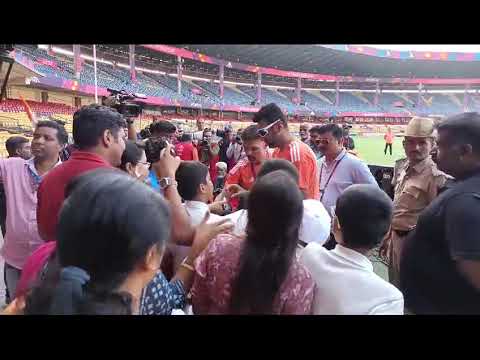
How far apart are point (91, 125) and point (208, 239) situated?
912 millimetres

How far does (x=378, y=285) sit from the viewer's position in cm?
118

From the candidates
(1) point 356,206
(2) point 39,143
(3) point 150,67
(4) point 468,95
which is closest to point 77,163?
(2) point 39,143

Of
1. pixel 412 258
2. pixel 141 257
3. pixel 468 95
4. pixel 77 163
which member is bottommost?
pixel 412 258

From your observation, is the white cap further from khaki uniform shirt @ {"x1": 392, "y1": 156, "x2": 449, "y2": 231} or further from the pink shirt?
khaki uniform shirt @ {"x1": 392, "y1": 156, "x2": 449, "y2": 231}

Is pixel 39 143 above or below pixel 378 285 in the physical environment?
above

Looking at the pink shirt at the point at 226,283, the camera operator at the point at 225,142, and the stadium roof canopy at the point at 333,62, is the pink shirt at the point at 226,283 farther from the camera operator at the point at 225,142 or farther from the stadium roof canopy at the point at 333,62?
the stadium roof canopy at the point at 333,62

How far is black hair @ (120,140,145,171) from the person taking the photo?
2305 millimetres

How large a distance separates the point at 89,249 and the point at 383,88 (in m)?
51.4

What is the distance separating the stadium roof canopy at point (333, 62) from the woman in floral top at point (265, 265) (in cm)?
3185

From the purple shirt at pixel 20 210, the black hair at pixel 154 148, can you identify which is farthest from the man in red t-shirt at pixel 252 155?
the purple shirt at pixel 20 210

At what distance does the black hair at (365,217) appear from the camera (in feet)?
4.33

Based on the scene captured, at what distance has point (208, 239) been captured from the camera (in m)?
1.38

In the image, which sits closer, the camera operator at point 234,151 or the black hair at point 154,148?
the black hair at point 154,148
